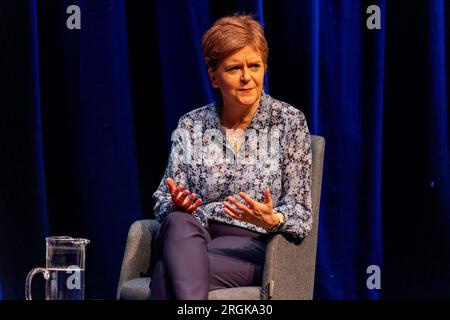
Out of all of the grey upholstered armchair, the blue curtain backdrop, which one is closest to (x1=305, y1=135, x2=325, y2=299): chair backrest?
the grey upholstered armchair

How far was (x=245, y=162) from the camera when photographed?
2645 millimetres

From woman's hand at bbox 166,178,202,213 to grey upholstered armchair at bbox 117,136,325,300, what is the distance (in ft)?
0.82

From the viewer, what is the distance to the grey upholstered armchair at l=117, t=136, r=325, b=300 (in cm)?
A: 233

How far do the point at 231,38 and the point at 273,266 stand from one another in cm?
73

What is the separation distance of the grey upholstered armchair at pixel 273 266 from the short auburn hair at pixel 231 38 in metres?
0.37

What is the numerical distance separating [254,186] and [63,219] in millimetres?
1022

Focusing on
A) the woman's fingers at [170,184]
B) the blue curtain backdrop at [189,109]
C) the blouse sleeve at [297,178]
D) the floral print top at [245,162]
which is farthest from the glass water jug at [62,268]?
the blue curtain backdrop at [189,109]

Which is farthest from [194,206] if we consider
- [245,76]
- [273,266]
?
[245,76]

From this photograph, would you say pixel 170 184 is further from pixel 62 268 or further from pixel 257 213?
pixel 62 268

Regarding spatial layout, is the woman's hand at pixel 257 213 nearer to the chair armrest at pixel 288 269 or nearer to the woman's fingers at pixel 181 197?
the chair armrest at pixel 288 269

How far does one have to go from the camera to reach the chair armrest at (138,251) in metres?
2.63

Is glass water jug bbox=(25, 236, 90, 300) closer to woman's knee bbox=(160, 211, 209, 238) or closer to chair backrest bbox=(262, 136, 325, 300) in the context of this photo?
woman's knee bbox=(160, 211, 209, 238)

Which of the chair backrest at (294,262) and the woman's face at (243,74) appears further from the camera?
the woman's face at (243,74)

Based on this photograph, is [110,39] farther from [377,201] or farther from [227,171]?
[377,201]
